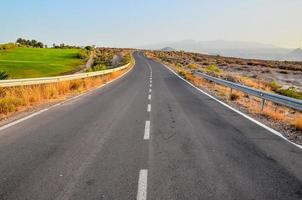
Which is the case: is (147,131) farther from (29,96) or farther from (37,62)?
(37,62)

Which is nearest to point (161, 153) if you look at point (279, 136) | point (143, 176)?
point (143, 176)

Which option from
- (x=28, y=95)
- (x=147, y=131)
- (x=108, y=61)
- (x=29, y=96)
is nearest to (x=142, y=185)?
(x=147, y=131)

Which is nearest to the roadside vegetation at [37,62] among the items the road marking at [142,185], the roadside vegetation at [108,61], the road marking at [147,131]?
the roadside vegetation at [108,61]

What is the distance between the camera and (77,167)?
19.3 ft

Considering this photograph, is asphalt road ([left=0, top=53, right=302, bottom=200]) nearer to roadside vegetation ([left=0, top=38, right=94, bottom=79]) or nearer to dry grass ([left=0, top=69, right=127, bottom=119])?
dry grass ([left=0, top=69, right=127, bottom=119])

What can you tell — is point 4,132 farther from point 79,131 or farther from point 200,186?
point 200,186

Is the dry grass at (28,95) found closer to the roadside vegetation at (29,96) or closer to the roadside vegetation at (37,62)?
the roadside vegetation at (29,96)

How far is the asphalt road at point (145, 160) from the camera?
16.0ft

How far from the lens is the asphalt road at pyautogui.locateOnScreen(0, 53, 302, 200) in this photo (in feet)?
16.0

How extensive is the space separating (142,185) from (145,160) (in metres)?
1.28

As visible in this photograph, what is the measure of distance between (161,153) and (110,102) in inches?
342

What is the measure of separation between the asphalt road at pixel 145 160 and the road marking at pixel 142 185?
13 millimetres

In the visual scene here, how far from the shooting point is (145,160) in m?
6.32

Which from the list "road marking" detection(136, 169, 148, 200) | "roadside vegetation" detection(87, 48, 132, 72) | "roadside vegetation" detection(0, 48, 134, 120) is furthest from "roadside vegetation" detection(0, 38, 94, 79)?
"road marking" detection(136, 169, 148, 200)
